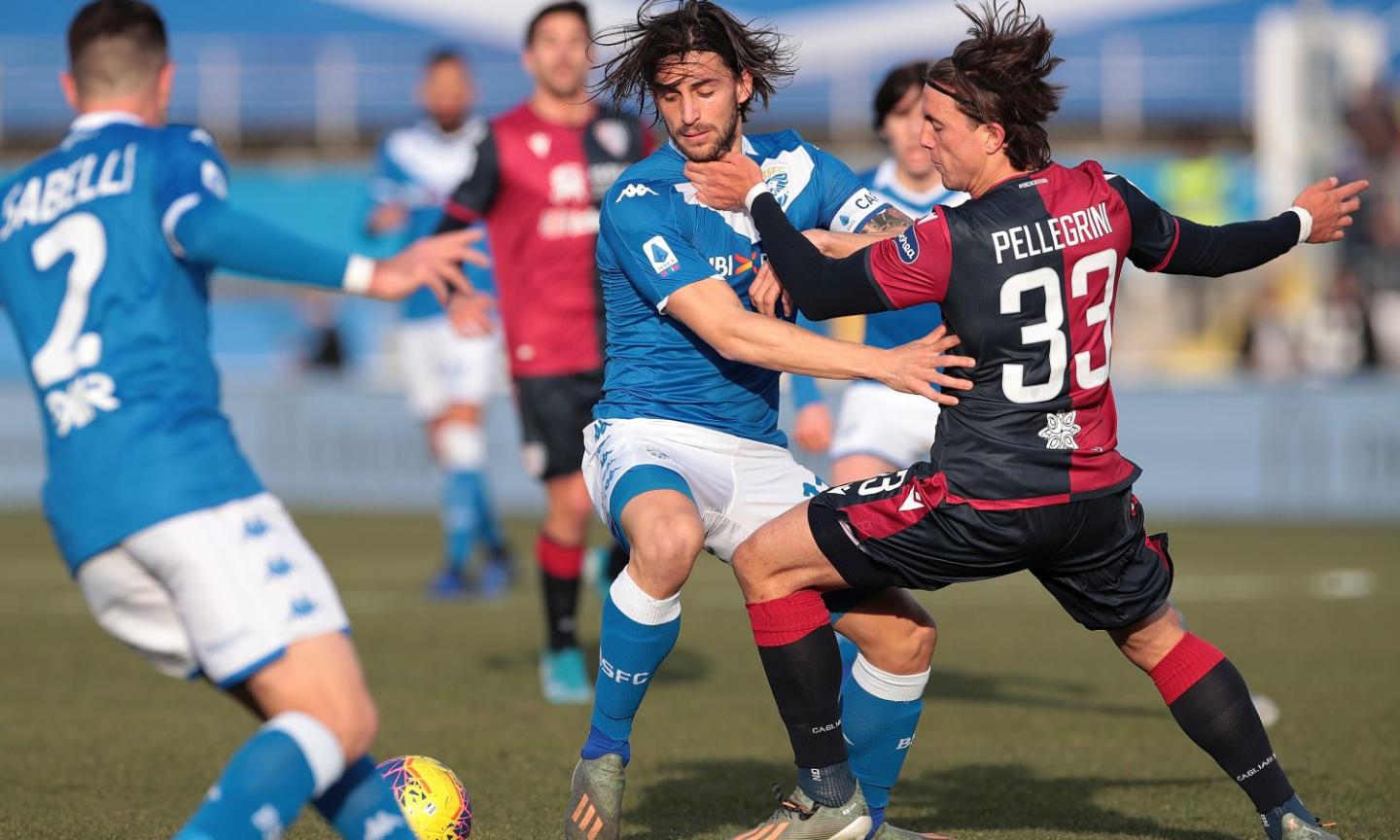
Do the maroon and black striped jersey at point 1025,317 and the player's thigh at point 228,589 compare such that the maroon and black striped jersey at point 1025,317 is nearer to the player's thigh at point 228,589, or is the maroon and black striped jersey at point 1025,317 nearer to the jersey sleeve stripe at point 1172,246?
the jersey sleeve stripe at point 1172,246

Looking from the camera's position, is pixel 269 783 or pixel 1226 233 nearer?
pixel 269 783

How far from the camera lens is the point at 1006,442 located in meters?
4.45

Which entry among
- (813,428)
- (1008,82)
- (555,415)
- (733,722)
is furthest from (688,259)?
(555,415)

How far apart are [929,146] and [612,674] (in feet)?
5.53

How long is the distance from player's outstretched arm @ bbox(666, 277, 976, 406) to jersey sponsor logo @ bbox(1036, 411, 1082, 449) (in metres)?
0.22

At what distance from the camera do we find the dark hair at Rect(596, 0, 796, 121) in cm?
513

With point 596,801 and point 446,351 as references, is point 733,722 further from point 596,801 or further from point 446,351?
point 446,351

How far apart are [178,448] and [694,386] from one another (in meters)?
1.85

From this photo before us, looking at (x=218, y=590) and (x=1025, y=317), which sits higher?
(x=1025, y=317)

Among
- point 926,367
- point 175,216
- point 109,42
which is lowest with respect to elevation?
point 926,367

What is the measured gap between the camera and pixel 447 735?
6895mm

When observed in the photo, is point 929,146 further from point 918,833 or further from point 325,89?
point 325,89

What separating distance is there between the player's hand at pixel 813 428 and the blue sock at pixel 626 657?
1437mm

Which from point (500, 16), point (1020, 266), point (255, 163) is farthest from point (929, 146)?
point (500, 16)
